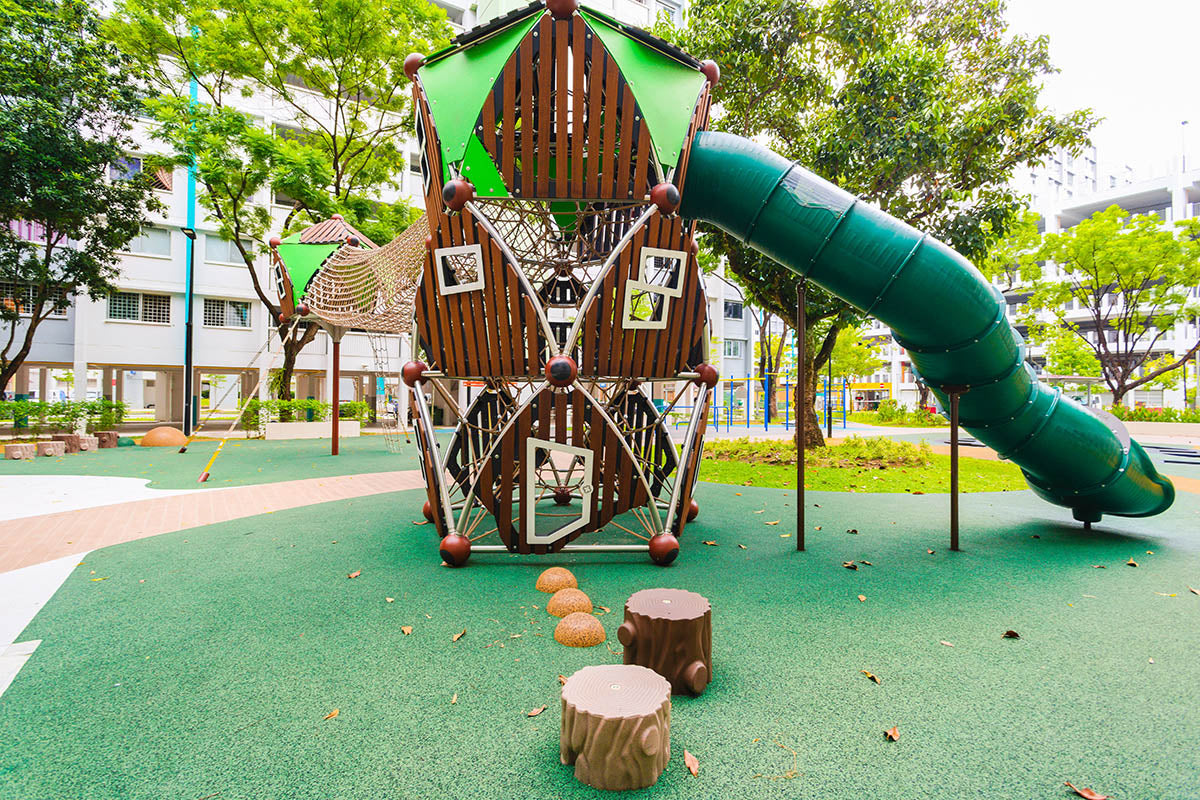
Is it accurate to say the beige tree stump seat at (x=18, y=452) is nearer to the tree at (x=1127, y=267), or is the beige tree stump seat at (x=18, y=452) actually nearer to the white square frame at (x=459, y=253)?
the white square frame at (x=459, y=253)

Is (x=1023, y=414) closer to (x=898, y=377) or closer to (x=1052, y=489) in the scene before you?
(x=1052, y=489)

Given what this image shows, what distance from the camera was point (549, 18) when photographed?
4637 mm

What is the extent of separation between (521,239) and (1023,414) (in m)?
7.07

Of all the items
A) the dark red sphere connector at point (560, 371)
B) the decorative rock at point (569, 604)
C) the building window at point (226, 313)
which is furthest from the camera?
the building window at point (226, 313)

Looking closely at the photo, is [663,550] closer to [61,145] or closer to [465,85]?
[465,85]

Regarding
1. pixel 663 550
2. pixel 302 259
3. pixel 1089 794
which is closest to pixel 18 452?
pixel 302 259

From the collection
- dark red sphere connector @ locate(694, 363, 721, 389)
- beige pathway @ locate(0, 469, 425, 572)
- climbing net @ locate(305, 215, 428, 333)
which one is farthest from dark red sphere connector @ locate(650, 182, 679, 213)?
climbing net @ locate(305, 215, 428, 333)

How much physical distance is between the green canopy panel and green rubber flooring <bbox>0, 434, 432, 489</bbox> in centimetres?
354

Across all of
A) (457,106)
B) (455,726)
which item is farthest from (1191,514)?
(457,106)

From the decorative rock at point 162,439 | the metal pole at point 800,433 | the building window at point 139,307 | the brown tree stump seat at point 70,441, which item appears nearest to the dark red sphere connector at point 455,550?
the metal pole at point 800,433

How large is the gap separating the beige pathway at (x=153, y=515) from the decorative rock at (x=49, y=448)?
8027 mm

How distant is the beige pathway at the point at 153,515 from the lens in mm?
5438

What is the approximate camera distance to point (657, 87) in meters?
4.93

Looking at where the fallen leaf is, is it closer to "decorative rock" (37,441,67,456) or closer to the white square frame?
the white square frame
